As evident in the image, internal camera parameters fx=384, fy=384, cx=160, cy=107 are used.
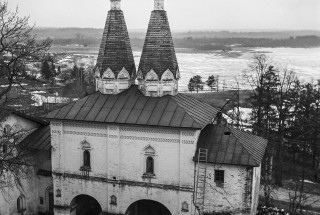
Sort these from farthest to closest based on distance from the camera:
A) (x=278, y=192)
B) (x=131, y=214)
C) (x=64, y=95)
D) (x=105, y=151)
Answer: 1. (x=64, y=95)
2. (x=278, y=192)
3. (x=131, y=214)
4. (x=105, y=151)

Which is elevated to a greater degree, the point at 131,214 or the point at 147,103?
the point at 147,103

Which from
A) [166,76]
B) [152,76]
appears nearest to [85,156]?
[152,76]

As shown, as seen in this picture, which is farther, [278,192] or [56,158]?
[278,192]

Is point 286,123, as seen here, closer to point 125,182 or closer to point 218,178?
point 218,178

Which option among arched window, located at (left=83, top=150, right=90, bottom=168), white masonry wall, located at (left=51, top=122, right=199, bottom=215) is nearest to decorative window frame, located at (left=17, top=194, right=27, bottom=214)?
white masonry wall, located at (left=51, top=122, right=199, bottom=215)

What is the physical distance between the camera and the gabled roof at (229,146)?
18.5 metres

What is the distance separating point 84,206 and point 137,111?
7.27m

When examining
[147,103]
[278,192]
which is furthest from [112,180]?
[278,192]

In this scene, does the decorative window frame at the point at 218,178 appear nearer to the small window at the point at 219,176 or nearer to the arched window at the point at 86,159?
the small window at the point at 219,176

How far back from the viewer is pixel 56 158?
2103 cm

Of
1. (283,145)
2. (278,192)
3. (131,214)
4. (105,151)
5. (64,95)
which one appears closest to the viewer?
(105,151)

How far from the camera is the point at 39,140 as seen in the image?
22.6 metres

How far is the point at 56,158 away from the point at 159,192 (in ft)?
19.8

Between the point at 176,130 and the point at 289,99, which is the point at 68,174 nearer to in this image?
the point at 176,130
